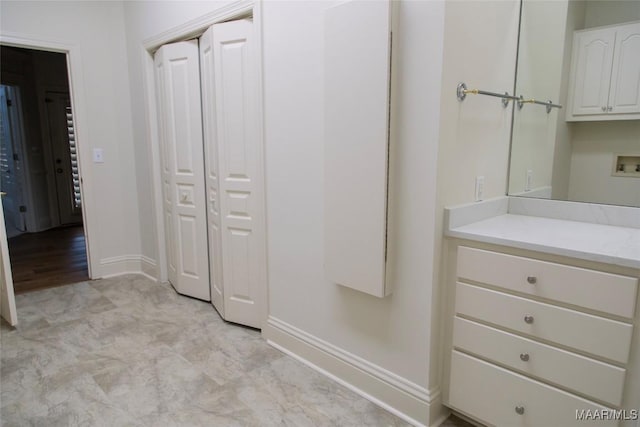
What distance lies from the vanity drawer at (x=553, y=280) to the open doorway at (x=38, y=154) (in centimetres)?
459

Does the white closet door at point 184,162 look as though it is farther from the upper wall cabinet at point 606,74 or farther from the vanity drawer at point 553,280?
the upper wall cabinet at point 606,74

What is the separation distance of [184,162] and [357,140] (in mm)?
1844

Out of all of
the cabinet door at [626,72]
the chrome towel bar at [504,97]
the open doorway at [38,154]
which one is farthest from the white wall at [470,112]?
the open doorway at [38,154]

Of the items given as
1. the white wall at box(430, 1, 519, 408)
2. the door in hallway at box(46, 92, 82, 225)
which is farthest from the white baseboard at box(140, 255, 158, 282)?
the white wall at box(430, 1, 519, 408)

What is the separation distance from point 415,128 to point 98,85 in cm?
312

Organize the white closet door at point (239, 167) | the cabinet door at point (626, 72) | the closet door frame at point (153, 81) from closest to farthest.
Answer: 1. the cabinet door at point (626, 72)
2. the closet door frame at point (153, 81)
3. the white closet door at point (239, 167)

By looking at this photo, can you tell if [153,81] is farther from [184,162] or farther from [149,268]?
[149,268]

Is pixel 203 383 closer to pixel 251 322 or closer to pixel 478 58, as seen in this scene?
pixel 251 322

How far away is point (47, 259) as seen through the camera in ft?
13.9

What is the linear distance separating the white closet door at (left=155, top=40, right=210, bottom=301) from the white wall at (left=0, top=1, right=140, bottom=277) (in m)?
0.61

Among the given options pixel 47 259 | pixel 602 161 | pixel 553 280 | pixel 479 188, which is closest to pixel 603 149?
pixel 602 161

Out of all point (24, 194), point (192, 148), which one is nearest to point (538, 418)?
point (192, 148)

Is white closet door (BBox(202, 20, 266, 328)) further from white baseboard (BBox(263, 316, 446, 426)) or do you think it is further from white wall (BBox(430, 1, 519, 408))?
white wall (BBox(430, 1, 519, 408))

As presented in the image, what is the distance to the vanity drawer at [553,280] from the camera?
1.31 metres
